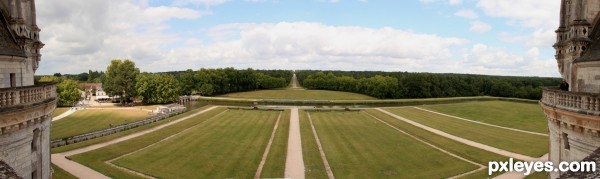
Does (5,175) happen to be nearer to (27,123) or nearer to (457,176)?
(27,123)

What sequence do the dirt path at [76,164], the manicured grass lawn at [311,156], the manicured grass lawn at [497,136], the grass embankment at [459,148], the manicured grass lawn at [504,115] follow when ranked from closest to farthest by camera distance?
the dirt path at [76,164] → the manicured grass lawn at [311,156] → the grass embankment at [459,148] → the manicured grass lawn at [497,136] → the manicured grass lawn at [504,115]

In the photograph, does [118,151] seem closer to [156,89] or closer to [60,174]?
[60,174]

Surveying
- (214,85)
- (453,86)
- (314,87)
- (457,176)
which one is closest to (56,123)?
(457,176)

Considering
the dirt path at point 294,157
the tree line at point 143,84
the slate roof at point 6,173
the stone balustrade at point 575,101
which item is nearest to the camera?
the slate roof at point 6,173

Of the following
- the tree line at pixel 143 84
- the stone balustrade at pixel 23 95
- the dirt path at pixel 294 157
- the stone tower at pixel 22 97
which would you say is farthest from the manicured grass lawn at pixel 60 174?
the tree line at pixel 143 84

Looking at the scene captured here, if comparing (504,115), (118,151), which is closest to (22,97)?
(118,151)

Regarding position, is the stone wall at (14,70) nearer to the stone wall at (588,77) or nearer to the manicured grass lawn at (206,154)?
the manicured grass lawn at (206,154)

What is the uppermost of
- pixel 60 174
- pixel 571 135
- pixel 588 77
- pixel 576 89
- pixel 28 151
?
pixel 588 77

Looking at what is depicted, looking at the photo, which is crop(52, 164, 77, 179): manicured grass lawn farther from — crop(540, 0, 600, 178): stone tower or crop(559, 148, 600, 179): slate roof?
crop(559, 148, 600, 179): slate roof
